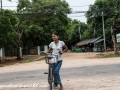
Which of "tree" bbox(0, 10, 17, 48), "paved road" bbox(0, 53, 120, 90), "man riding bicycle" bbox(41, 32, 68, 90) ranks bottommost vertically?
"paved road" bbox(0, 53, 120, 90)

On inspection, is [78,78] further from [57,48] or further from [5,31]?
[5,31]

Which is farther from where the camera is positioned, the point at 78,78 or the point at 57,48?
the point at 78,78

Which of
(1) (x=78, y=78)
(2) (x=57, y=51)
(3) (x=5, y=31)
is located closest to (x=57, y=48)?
(2) (x=57, y=51)

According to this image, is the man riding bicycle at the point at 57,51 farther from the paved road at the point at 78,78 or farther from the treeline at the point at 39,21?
the treeline at the point at 39,21

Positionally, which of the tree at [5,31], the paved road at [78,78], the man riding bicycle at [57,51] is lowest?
the paved road at [78,78]

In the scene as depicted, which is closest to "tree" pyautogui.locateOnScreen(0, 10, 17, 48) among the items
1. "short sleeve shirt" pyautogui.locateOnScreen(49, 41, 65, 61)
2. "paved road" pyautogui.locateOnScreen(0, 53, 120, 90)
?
"paved road" pyautogui.locateOnScreen(0, 53, 120, 90)

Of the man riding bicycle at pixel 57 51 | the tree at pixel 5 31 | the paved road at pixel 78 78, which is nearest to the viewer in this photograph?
the man riding bicycle at pixel 57 51

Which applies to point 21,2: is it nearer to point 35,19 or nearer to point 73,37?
point 35,19

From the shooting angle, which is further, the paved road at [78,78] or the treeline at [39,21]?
the treeline at [39,21]

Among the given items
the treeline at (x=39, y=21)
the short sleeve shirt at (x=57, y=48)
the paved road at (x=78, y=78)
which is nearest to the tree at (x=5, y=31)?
the treeline at (x=39, y=21)

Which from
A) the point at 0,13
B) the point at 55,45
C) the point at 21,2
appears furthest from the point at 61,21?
the point at 55,45

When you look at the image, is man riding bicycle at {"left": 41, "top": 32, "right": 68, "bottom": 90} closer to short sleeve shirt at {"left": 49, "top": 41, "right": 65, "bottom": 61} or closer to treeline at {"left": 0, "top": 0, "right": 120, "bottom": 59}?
short sleeve shirt at {"left": 49, "top": 41, "right": 65, "bottom": 61}

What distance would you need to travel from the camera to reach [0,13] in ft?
84.6

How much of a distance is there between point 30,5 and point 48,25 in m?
6.75
